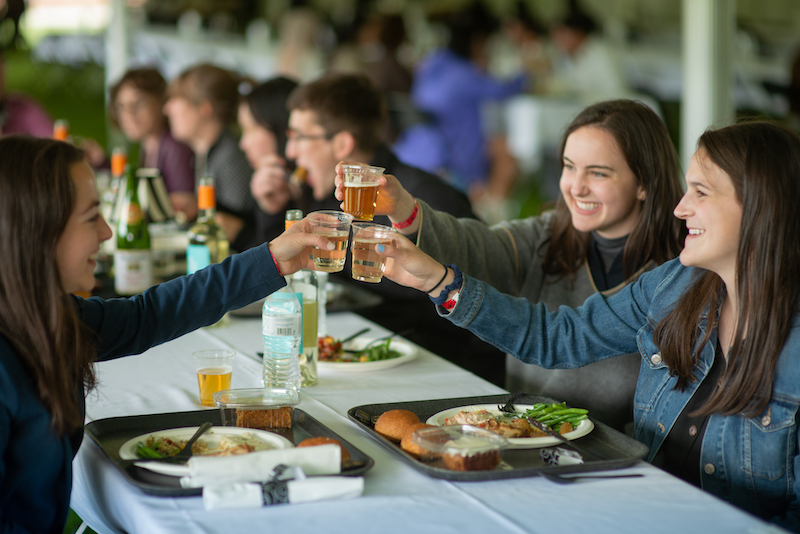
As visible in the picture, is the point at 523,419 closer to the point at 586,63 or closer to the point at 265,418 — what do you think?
the point at 265,418

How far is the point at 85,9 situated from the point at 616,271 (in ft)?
40.2

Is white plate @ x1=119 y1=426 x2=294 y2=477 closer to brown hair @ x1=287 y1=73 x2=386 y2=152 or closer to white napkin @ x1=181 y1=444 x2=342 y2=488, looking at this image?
white napkin @ x1=181 y1=444 x2=342 y2=488

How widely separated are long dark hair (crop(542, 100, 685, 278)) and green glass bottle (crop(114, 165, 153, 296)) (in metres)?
1.41

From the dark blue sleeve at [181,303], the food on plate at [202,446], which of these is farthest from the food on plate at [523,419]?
the dark blue sleeve at [181,303]

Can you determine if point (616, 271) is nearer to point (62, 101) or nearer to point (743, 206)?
Result: point (743, 206)

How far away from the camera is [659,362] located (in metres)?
1.67

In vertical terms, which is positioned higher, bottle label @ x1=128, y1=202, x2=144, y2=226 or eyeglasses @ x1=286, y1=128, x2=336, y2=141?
eyeglasses @ x1=286, y1=128, x2=336, y2=141

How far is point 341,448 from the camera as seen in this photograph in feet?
4.24

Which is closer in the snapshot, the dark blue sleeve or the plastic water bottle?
the dark blue sleeve

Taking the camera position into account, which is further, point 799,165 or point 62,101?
point 62,101

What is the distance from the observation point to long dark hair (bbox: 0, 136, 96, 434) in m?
1.21

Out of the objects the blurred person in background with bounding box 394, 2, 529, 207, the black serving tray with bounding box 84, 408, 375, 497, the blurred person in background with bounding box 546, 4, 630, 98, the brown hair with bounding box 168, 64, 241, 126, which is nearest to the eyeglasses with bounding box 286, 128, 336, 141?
the brown hair with bounding box 168, 64, 241, 126

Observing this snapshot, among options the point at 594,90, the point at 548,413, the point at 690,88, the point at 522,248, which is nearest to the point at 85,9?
the point at 594,90

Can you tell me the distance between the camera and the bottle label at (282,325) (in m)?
1.64
